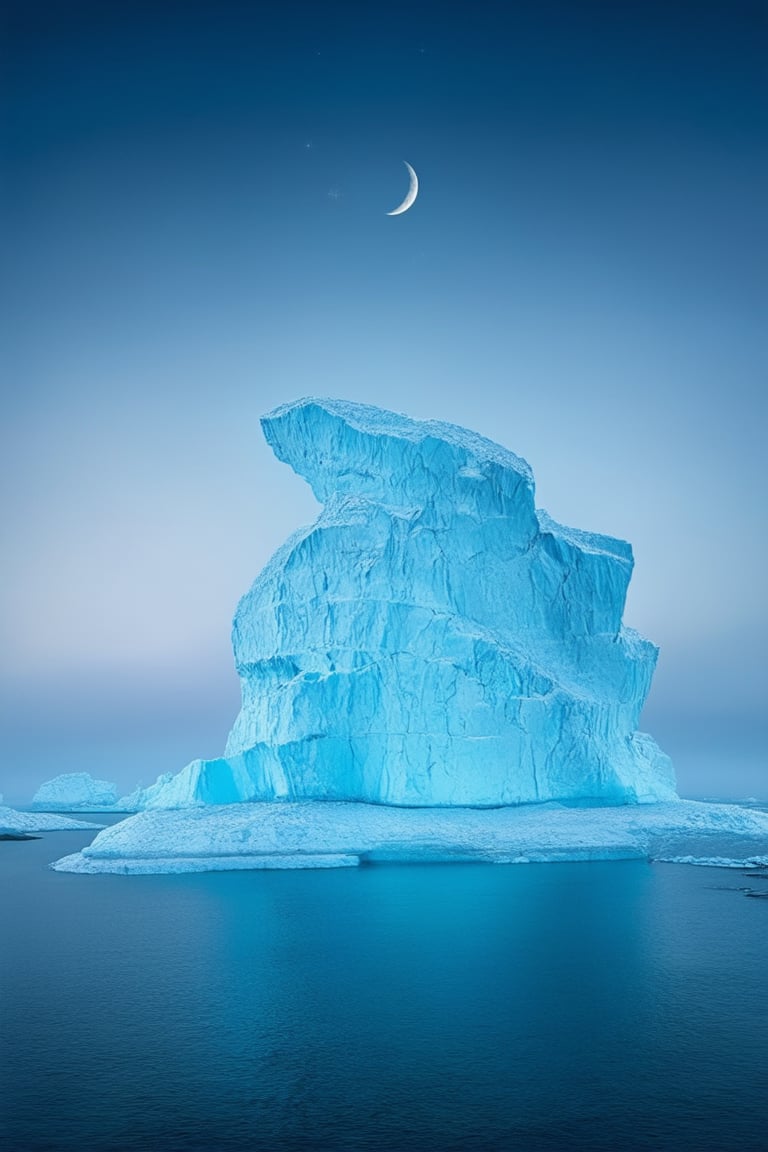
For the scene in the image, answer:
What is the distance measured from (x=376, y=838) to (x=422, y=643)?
6.75 meters

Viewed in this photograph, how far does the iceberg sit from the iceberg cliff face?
37161 millimetres

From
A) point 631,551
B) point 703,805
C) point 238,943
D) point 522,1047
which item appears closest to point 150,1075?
point 522,1047

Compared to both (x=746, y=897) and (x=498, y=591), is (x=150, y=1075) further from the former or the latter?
(x=498, y=591)

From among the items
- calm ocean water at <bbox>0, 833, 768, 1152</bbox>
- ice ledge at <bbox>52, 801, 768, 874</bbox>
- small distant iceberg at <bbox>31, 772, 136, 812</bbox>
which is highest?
small distant iceberg at <bbox>31, 772, 136, 812</bbox>

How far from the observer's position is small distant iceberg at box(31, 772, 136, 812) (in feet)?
220

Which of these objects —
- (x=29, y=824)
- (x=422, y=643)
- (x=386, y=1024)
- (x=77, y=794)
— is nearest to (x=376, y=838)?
(x=422, y=643)

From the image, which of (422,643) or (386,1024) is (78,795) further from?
(386,1024)

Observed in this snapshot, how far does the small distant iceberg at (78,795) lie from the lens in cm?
6712

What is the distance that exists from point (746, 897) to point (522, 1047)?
11960mm

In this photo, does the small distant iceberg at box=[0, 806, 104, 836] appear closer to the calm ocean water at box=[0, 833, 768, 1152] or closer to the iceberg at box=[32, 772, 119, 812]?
the iceberg at box=[32, 772, 119, 812]

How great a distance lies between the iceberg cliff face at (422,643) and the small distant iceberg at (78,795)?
3716 centimetres

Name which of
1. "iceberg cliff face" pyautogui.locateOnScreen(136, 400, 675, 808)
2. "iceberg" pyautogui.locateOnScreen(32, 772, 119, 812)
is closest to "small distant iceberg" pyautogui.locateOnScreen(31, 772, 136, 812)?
"iceberg" pyautogui.locateOnScreen(32, 772, 119, 812)

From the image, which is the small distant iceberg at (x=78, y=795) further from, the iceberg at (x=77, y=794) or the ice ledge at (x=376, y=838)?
the ice ledge at (x=376, y=838)

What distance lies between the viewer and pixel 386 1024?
36.4ft
